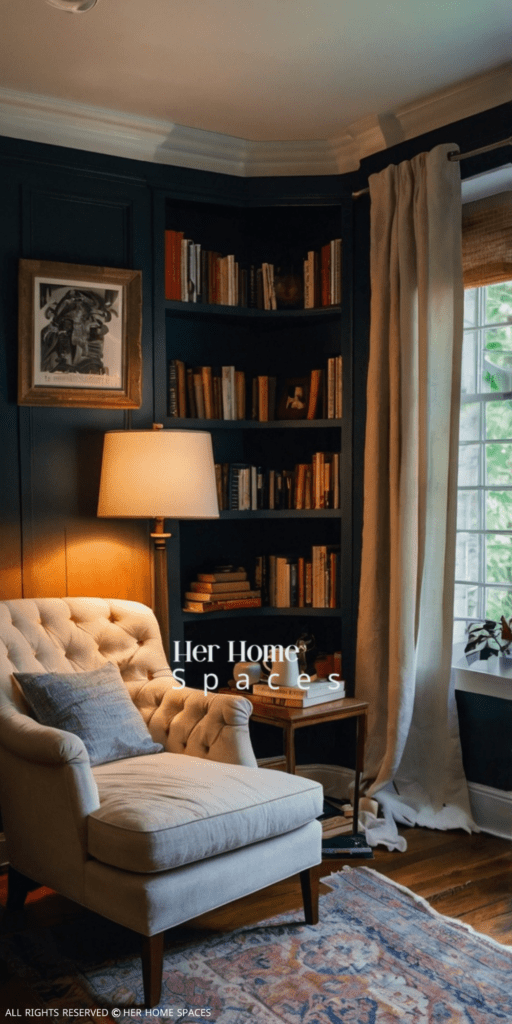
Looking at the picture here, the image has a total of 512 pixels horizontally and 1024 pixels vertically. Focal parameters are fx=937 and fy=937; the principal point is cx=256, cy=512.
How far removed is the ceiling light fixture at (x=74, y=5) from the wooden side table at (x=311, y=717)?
2368mm

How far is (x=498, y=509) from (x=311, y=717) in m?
1.15

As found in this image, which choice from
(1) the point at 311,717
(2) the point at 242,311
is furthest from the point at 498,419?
(1) the point at 311,717

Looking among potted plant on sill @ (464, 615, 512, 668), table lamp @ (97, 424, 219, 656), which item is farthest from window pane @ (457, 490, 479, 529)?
table lamp @ (97, 424, 219, 656)

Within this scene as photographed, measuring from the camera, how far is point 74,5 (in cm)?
273

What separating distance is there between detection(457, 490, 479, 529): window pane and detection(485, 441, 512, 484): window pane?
0.10 meters

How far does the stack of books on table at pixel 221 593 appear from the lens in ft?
12.9

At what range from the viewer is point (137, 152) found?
3.79m

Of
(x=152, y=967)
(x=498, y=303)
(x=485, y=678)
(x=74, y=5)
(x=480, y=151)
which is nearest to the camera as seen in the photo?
(x=152, y=967)

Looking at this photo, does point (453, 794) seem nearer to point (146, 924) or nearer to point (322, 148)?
point (146, 924)

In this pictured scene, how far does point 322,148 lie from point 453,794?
2.70 m

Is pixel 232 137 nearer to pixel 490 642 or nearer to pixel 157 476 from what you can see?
pixel 157 476

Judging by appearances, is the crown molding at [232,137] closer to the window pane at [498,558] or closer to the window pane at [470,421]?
the window pane at [470,421]

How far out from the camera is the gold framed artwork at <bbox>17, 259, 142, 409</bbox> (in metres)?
3.55

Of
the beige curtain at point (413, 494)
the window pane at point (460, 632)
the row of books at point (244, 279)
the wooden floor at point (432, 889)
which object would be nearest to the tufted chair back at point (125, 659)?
the wooden floor at point (432, 889)
